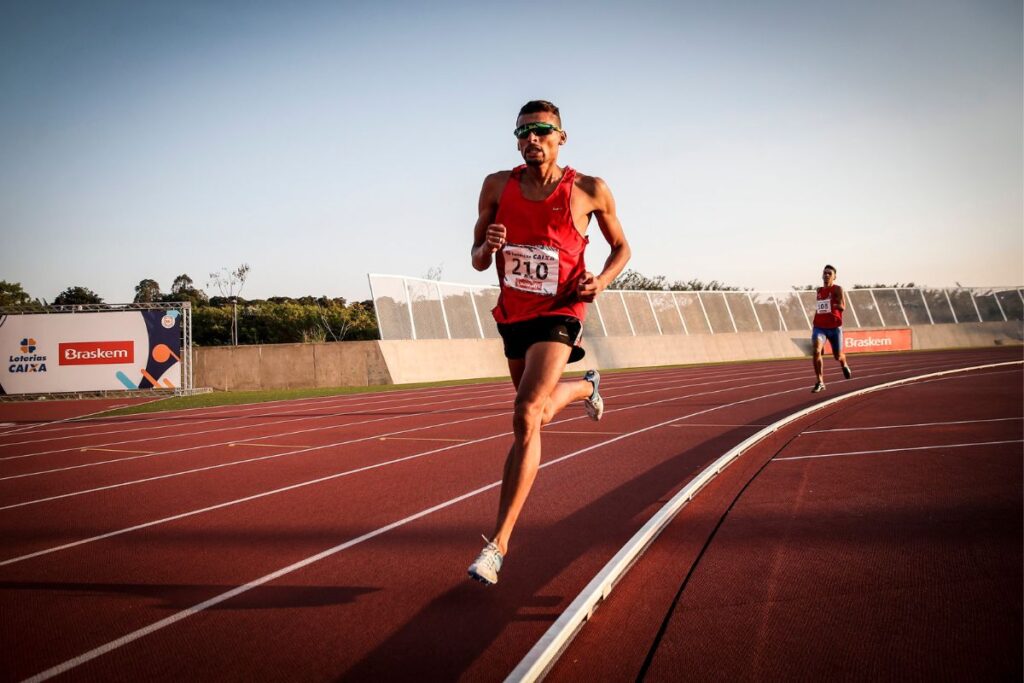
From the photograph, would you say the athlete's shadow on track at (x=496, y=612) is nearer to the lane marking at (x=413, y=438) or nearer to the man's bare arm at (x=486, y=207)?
the man's bare arm at (x=486, y=207)

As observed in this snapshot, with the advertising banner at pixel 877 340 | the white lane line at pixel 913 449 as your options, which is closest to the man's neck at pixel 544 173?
the white lane line at pixel 913 449

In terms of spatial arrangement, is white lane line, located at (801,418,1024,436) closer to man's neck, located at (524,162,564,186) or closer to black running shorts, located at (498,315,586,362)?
black running shorts, located at (498,315,586,362)

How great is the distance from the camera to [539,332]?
3.84m

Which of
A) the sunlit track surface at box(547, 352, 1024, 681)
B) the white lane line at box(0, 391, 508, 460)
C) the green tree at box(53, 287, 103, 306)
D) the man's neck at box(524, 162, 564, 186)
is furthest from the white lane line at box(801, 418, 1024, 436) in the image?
the green tree at box(53, 287, 103, 306)

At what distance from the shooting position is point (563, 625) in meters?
2.51

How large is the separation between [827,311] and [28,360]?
2379cm

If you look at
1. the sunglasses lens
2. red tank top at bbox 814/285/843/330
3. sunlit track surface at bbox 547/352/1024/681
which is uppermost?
the sunglasses lens

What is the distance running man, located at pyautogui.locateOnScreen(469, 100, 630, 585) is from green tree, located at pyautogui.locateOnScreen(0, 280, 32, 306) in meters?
51.9

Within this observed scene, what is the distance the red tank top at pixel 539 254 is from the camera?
386cm

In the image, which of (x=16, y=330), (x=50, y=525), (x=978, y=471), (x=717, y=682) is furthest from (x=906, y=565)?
(x=16, y=330)

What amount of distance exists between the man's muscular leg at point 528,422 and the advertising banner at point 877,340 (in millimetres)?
40543

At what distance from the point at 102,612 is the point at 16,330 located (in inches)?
971

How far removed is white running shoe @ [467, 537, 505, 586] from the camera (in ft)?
10.1

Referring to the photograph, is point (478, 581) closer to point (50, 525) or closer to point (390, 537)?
point (390, 537)
